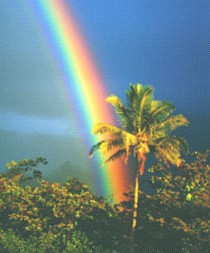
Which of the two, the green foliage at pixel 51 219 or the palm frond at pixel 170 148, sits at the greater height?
the palm frond at pixel 170 148

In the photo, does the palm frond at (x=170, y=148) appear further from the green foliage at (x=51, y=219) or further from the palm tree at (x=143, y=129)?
the green foliage at (x=51, y=219)

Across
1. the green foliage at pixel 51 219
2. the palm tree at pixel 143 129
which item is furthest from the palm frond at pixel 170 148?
the green foliage at pixel 51 219

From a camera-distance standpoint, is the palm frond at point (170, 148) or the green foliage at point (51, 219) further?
the green foliage at point (51, 219)

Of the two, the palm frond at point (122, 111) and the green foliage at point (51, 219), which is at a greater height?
the palm frond at point (122, 111)

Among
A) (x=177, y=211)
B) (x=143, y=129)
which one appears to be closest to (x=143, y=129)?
(x=143, y=129)

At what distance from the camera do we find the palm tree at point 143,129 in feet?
97.6

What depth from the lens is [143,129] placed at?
30.3 m

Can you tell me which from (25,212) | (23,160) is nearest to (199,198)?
(25,212)

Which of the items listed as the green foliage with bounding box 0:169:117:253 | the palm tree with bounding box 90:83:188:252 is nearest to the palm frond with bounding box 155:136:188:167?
the palm tree with bounding box 90:83:188:252

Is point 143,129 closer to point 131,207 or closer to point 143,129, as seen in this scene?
point 143,129

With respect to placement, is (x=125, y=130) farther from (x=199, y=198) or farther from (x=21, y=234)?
(x=21, y=234)

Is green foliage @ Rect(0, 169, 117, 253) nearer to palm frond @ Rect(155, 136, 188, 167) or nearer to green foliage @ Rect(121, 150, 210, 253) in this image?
green foliage @ Rect(121, 150, 210, 253)

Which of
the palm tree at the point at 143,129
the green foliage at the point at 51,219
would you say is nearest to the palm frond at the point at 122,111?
the palm tree at the point at 143,129

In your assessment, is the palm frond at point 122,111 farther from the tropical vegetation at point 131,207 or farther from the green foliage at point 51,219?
the green foliage at point 51,219
